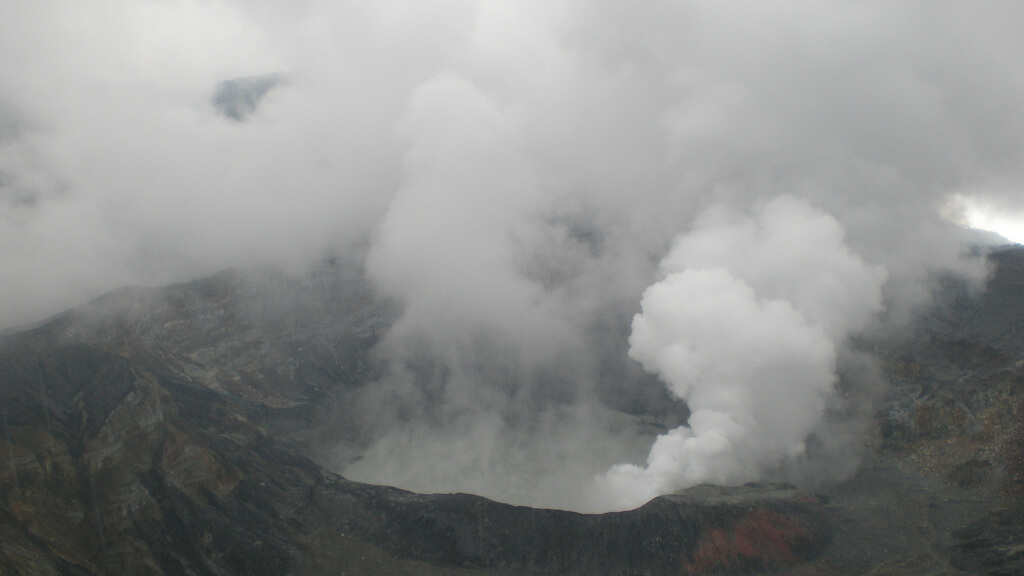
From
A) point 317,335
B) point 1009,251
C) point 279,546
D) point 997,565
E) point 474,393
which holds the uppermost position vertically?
point 1009,251

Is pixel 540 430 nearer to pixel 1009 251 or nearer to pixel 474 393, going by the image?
pixel 474 393

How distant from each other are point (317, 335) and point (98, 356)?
79.2 ft

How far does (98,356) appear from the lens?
136ft

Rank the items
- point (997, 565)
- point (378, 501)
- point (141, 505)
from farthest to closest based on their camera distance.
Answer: point (378, 501), point (141, 505), point (997, 565)

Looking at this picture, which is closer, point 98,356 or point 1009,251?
point 98,356

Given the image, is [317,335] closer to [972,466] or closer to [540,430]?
[540,430]

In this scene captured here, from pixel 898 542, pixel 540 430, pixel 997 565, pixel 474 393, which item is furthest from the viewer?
pixel 474 393

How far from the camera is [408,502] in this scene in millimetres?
39531

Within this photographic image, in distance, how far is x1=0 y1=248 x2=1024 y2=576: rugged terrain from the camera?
31.0 meters

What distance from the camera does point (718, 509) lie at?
36.1 metres

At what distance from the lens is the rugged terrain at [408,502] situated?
31.0 meters

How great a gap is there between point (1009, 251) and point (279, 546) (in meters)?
78.2

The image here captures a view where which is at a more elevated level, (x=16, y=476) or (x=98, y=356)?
(x=98, y=356)

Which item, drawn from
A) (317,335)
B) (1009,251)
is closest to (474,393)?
(317,335)
